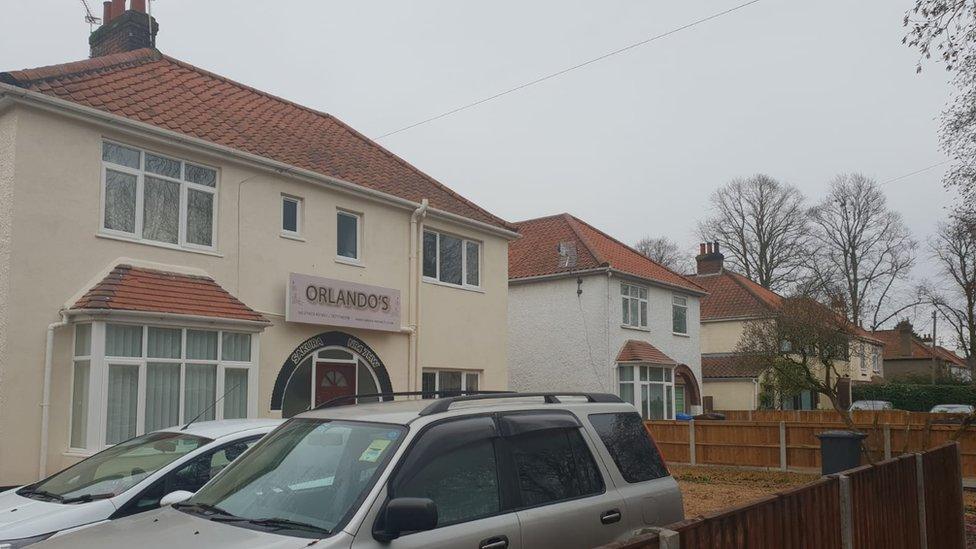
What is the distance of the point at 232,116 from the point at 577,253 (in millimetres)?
14441

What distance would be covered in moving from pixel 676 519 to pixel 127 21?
1528 centimetres

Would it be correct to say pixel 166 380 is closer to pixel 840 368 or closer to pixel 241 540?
pixel 241 540

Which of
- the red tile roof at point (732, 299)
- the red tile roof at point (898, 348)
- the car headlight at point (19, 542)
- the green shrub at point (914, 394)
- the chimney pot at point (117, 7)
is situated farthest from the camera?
the red tile roof at point (898, 348)

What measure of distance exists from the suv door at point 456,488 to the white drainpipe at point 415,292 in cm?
1299

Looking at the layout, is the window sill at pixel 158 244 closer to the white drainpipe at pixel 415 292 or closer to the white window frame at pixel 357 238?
the white window frame at pixel 357 238

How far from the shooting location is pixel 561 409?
18.5ft

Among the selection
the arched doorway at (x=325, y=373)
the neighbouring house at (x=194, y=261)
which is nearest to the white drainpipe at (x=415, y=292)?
the neighbouring house at (x=194, y=261)

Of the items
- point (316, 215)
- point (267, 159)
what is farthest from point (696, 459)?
point (267, 159)

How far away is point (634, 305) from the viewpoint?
28609 mm

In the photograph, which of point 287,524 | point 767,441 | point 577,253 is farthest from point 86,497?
point 577,253

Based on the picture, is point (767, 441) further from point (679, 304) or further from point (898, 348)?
point (898, 348)

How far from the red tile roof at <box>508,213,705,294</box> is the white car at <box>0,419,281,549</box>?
20.5 m

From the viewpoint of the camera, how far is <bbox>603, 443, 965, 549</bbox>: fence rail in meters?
4.17

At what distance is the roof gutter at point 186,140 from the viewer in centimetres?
1170
